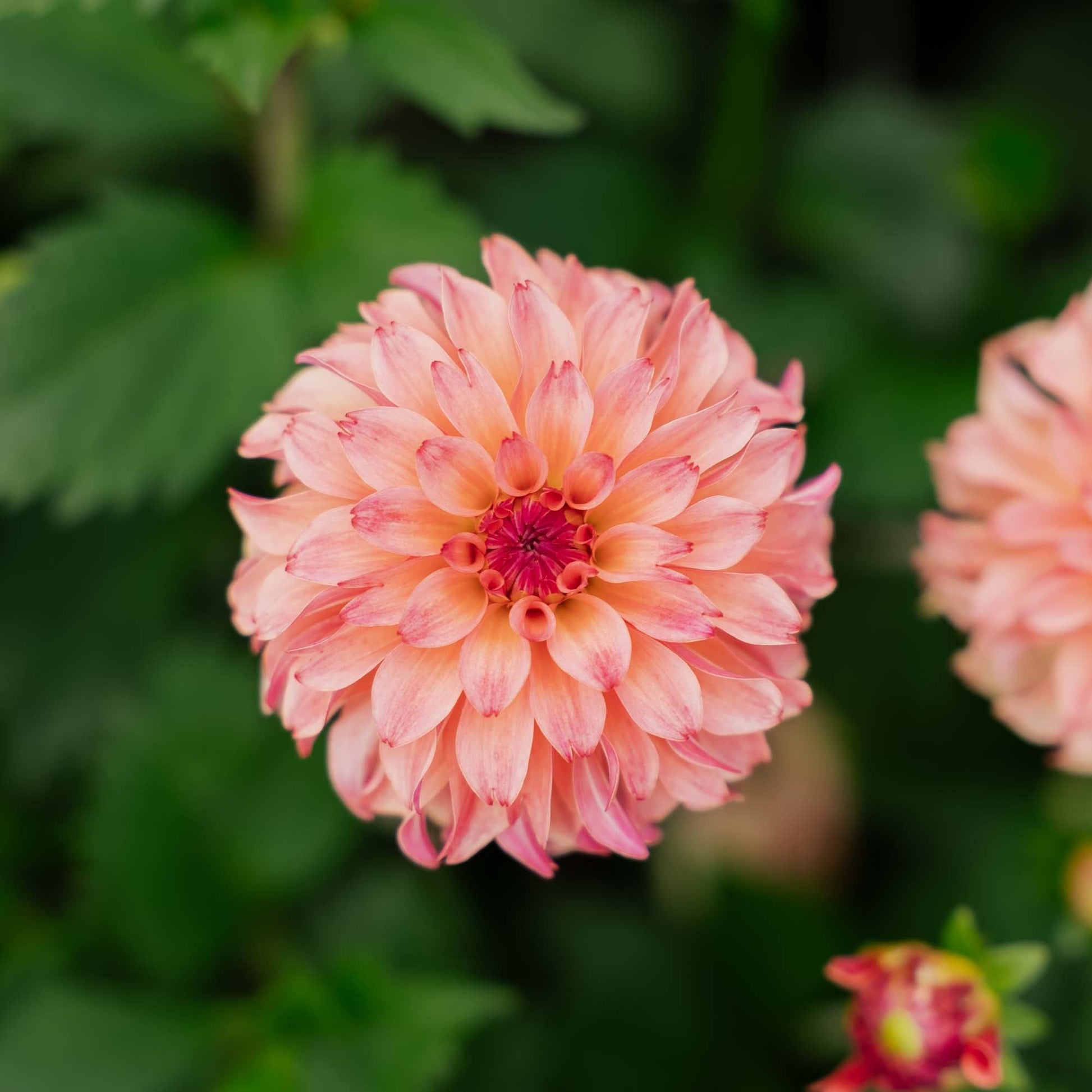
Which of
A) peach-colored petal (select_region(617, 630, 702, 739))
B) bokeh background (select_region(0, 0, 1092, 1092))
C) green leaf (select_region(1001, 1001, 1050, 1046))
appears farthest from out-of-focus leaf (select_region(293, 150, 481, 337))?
green leaf (select_region(1001, 1001, 1050, 1046))

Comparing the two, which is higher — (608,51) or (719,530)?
(608,51)

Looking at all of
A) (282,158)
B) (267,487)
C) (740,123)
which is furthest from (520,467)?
(740,123)

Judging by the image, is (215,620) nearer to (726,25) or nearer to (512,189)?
(512,189)

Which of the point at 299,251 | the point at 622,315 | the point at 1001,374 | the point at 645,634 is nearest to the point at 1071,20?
the point at 1001,374

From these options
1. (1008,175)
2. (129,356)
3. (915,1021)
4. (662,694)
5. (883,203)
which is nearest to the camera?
(662,694)

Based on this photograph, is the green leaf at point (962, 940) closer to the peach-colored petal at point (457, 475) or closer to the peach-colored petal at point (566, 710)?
the peach-colored petal at point (566, 710)

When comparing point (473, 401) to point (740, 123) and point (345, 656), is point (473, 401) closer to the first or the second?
point (345, 656)

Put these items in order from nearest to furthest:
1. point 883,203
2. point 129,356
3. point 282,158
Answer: point 129,356 < point 282,158 < point 883,203
